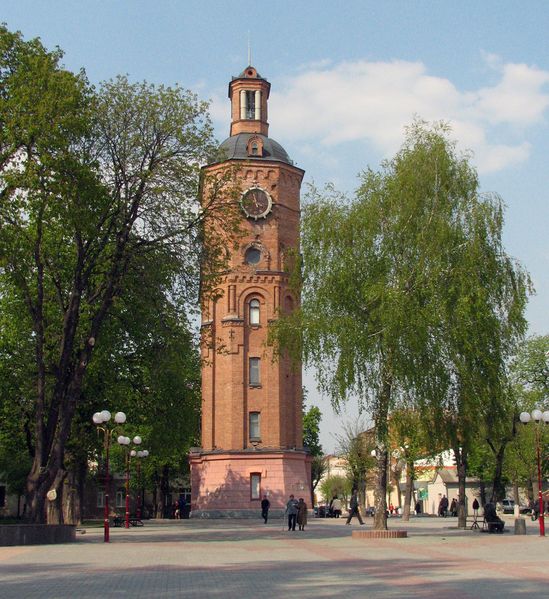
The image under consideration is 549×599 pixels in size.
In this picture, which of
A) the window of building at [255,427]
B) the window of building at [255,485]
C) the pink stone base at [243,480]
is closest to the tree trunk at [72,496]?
the pink stone base at [243,480]

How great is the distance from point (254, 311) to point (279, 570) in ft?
133

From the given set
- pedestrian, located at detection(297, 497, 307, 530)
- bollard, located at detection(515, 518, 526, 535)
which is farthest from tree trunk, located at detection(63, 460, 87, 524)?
bollard, located at detection(515, 518, 526, 535)

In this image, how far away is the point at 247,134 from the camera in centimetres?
6022

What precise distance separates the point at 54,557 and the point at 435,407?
1356 cm

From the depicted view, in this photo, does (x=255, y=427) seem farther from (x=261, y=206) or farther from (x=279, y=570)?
(x=279, y=570)

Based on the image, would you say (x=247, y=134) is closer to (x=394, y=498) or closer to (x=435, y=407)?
(x=435, y=407)

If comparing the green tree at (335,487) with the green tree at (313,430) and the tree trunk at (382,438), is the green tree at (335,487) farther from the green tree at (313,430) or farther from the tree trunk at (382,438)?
the tree trunk at (382,438)

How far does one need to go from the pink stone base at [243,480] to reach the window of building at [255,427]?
99cm

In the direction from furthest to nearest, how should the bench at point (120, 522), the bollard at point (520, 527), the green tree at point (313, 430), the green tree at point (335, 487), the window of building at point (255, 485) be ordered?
1. the green tree at point (335, 487)
2. the green tree at point (313, 430)
3. the window of building at point (255, 485)
4. the bench at point (120, 522)
5. the bollard at point (520, 527)

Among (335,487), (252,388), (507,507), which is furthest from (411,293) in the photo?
(335,487)

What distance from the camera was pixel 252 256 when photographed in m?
57.1

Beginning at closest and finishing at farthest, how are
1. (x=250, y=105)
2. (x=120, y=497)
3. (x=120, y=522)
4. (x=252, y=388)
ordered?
(x=120, y=522) → (x=252, y=388) → (x=250, y=105) → (x=120, y=497)

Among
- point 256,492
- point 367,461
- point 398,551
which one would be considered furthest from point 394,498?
point 398,551

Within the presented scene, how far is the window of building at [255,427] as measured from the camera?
55.2 meters
